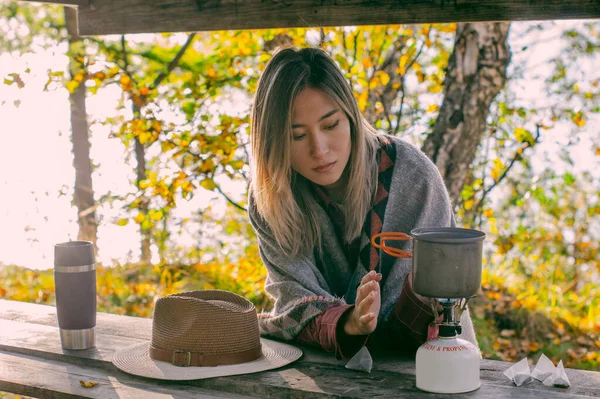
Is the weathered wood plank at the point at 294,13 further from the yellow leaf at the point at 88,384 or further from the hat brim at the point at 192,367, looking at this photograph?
the yellow leaf at the point at 88,384

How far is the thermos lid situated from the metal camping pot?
1280mm

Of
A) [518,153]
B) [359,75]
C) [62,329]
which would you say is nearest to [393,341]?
[62,329]

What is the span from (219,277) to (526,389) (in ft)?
12.4

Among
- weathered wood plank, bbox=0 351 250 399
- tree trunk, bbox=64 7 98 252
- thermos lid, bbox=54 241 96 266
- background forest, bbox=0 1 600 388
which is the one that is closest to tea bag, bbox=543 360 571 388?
weathered wood plank, bbox=0 351 250 399

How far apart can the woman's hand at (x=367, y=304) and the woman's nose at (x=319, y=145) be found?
542mm

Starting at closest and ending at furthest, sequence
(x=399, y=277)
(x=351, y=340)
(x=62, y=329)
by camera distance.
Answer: (x=351, y=340), (x=399, y=277), (x=62, y=329)

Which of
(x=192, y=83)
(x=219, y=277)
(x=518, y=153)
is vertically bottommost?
(x=219, y=277)

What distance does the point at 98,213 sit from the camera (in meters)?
7.65

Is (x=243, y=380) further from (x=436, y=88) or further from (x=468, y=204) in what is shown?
(x=436, y=88)

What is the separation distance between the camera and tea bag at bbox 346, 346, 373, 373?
7.46 ft

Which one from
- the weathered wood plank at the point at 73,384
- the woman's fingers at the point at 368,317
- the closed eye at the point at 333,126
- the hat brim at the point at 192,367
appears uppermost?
the closed eye at the point at 333,126

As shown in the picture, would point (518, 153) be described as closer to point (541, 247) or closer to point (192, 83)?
point (541, 247)

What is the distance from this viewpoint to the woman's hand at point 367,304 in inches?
81.3

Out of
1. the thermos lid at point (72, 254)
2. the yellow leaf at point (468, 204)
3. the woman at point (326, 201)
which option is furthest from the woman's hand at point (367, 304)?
the yellow leaf at point (468, 204)
